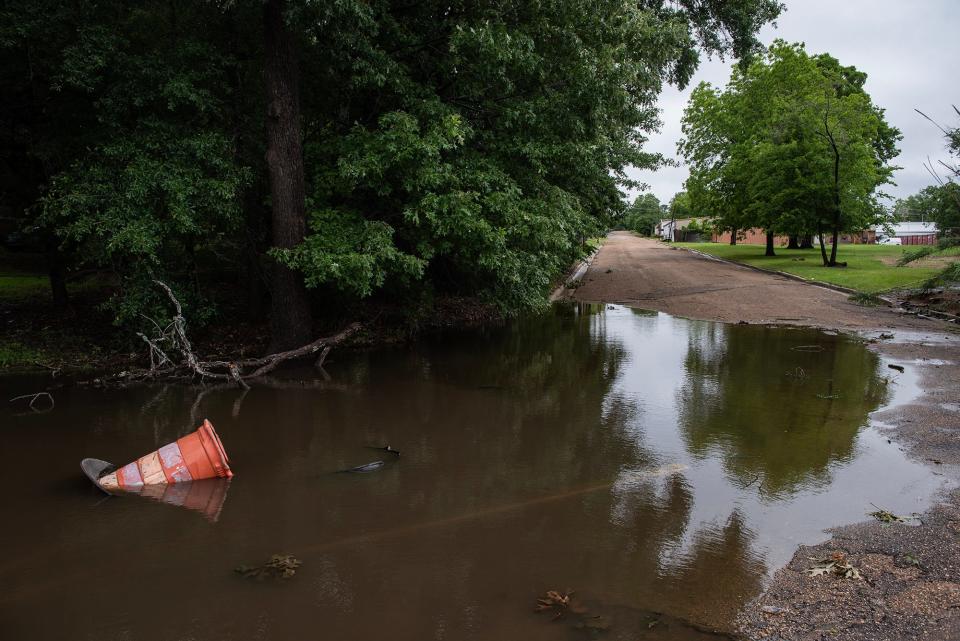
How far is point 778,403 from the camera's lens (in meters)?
8.30

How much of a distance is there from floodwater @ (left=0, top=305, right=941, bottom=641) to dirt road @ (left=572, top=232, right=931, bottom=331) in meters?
5.78

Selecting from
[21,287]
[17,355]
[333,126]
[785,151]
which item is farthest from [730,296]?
[21,287]

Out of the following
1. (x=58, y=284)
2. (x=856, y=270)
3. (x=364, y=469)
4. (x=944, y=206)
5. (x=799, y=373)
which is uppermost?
(x=944, y=206)

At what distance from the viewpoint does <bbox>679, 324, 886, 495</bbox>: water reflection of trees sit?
6.20 m

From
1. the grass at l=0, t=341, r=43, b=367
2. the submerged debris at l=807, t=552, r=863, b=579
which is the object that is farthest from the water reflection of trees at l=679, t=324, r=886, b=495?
the grass at l=0, t=341, r=43, b=367

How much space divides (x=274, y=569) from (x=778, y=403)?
21.9ft

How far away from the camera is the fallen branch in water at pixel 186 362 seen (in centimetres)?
965

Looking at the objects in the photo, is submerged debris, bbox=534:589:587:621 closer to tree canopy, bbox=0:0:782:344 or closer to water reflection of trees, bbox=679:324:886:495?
water reflection of trees, bbox=679:324:886:495

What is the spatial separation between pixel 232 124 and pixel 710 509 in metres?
10.5

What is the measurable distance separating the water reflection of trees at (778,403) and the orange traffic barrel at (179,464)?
4696 mm

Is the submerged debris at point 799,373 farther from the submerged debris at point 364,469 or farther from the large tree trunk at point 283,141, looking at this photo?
the large tree trunk at point 283,141

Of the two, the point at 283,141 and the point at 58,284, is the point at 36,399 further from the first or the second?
the point at 58,284

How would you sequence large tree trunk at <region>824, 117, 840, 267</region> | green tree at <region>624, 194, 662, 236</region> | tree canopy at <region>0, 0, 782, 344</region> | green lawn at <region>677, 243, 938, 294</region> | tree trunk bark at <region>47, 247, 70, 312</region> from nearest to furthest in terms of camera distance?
tree canopy at <region>0, 0, 782, 344</region> → tree trunk bark at <region>47, 247, 70, 312</region> → green lawn at <region>677, 243, 938, 294</region> → large tree trunk at <region>824, 117, 840, 267</region> → green tree at <region>624, 194, 662, 236</region>

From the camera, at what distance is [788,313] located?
16.0 meters
